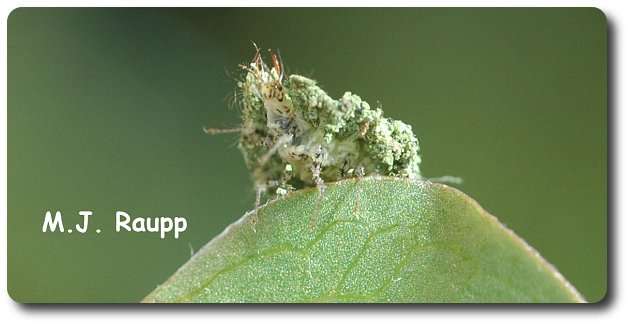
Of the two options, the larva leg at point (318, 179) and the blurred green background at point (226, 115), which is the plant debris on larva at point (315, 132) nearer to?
the larva leg at point (318, 179)

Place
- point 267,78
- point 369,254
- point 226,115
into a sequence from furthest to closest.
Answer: point 226,115 < point 267,78 < point 369,254

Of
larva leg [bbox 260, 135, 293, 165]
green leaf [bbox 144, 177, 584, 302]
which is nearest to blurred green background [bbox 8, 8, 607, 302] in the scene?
larva leg [bbox 260, 135, 293, 165]

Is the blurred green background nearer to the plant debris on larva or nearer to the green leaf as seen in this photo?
the plant debris on larva

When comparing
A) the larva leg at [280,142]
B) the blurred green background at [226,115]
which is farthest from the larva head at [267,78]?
the blurred green background at [226,115]

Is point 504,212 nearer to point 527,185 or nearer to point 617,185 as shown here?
point 527,185

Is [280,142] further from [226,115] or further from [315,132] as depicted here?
[226,115]

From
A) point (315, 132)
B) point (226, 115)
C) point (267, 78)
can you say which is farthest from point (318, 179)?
point (226, 115)

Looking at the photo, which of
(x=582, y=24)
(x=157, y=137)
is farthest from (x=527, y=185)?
(x=157, y=137)
